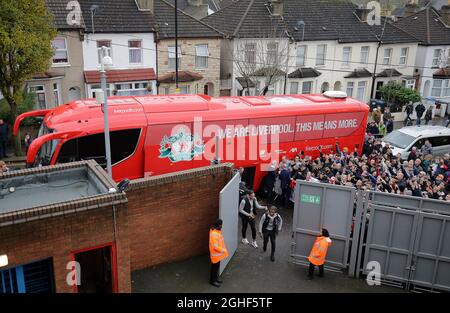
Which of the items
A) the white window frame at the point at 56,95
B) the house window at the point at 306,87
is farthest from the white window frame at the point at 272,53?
the white window frame at the point at 56,95

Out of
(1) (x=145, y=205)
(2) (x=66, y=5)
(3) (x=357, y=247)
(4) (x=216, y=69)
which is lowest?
(3) (x=357, y=247)

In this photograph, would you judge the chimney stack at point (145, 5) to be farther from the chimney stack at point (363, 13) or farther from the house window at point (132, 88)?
the chimney stack at point (363, 13)

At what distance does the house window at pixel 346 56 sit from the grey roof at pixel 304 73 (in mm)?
2653

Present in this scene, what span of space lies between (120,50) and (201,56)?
5.25 m

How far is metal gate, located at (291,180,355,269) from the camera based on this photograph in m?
11.4

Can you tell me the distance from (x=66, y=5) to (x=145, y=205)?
718 inches

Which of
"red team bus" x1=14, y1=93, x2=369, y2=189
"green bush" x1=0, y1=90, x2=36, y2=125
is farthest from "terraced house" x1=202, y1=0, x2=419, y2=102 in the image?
"green bush" x1=0, y1=90, x2=36, y2=125

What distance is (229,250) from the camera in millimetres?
12133

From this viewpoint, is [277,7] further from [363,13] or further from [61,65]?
[61,65]

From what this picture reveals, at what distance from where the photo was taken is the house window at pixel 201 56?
94.7 feet

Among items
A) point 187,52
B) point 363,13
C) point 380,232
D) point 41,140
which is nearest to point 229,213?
point 380,232

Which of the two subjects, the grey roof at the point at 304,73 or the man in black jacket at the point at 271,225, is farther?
the grey roof at the point at 304,73

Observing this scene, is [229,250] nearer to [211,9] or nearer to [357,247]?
[357,247]
